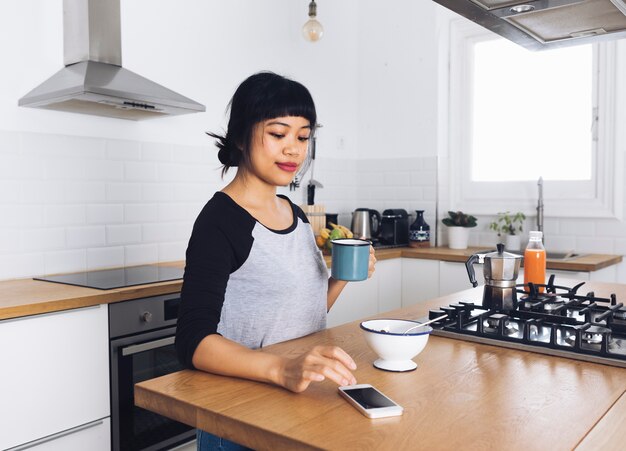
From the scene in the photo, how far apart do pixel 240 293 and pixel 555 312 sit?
31.7 inches

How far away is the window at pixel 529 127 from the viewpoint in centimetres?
344

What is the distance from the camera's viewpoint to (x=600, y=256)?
3.32 metres

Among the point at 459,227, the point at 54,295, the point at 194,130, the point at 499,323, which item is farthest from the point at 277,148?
the point at 459,227

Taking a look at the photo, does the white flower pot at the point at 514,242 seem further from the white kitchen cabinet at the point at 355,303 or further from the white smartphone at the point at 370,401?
the white smartphone at the point at 370,401

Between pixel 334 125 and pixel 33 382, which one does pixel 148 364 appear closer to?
pixel 33 382

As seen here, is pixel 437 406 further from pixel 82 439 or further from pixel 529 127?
pixel 529 127

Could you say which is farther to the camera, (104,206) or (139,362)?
(104,206)

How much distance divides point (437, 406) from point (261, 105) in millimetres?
823

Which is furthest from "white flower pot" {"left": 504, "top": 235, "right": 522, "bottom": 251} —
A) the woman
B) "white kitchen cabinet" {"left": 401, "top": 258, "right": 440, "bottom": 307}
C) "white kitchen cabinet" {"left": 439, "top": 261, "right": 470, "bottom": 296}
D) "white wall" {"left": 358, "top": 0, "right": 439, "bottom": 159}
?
the woman

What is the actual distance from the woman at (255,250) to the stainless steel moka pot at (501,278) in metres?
0.32

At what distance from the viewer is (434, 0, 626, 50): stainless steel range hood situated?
1.62 meters

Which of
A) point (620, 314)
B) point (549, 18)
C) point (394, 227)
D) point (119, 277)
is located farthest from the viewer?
point (394, 227)

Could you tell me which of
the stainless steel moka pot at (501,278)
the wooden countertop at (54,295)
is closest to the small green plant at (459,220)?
the wooden countertop at (54,295)

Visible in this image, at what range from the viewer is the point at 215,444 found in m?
1.23
